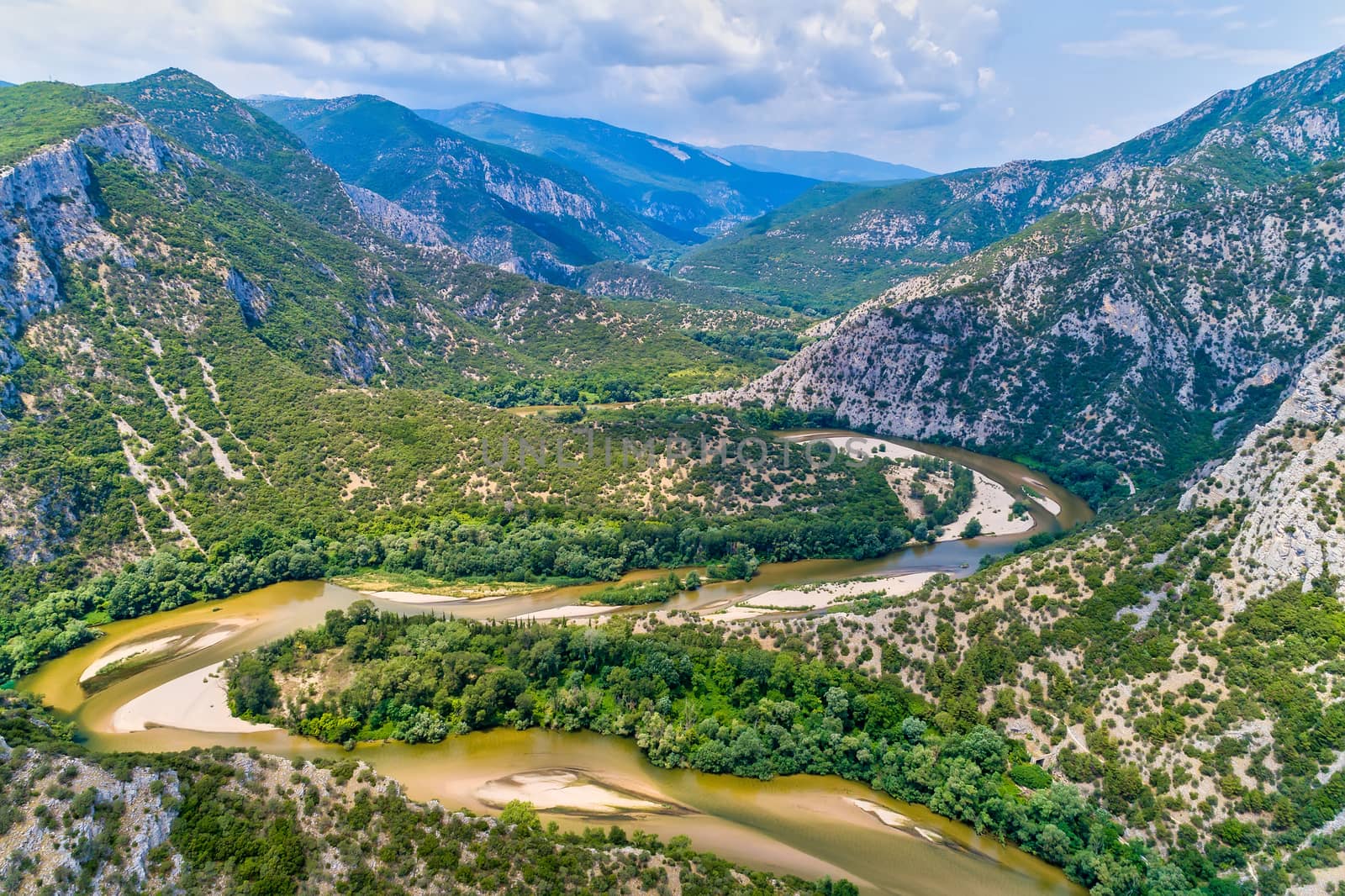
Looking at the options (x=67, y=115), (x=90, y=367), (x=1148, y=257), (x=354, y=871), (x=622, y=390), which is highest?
(x=67, y=115)

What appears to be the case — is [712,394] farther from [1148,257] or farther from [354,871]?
[354,871]

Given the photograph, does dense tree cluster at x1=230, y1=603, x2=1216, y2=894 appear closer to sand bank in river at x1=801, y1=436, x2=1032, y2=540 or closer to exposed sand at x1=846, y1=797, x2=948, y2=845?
exposed sand at x1=846, y1=797, x2=948, y2=845

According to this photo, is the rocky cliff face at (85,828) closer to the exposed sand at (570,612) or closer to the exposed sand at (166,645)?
the exposed sand at (166,645)

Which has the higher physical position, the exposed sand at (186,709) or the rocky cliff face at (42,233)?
the rocky cliff face at (42,233)

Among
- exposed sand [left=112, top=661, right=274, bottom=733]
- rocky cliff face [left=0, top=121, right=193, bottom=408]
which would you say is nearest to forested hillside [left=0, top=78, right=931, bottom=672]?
rocky cliff face [left=0, top=121, right=193, bottom=408]

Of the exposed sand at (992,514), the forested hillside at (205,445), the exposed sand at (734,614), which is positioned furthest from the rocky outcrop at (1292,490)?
the exposed sand at (734,614)

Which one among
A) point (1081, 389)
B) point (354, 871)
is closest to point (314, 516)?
point (354, 871)
